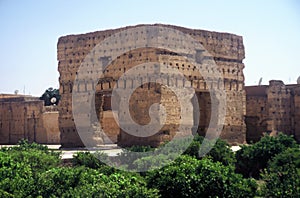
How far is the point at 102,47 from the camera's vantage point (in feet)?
70.2

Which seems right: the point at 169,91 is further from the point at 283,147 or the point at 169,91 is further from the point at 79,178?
the point at 79,178

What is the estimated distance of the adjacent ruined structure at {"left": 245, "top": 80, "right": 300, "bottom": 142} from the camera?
2652 cm

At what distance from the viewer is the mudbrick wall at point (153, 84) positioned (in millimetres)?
20078

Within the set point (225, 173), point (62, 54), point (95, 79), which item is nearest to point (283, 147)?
point (225, 173)

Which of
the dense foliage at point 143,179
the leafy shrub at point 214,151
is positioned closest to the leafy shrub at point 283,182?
the dense foliage at point 143,179

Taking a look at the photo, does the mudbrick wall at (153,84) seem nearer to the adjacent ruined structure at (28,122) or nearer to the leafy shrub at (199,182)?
the leafy shrub at (199,182)

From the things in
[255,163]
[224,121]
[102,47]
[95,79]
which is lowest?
[255,163]

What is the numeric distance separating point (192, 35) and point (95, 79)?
4.67 metres

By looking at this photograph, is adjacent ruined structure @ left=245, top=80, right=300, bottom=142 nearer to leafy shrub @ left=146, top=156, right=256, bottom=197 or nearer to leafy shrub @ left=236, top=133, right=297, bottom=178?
leafy shrub @ left=236, top=133, right=297, bottom=178

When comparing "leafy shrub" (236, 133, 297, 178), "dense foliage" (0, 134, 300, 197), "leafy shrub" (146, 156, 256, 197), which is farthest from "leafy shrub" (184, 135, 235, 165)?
"leafy shrub" (146, 156, 256, 197)

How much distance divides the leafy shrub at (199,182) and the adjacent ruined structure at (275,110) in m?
13.9

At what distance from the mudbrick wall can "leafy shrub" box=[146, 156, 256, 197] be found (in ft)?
21.9

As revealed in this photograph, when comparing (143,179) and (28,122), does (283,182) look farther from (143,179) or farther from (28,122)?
(28,122)

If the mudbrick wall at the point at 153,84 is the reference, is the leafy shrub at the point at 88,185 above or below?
below
